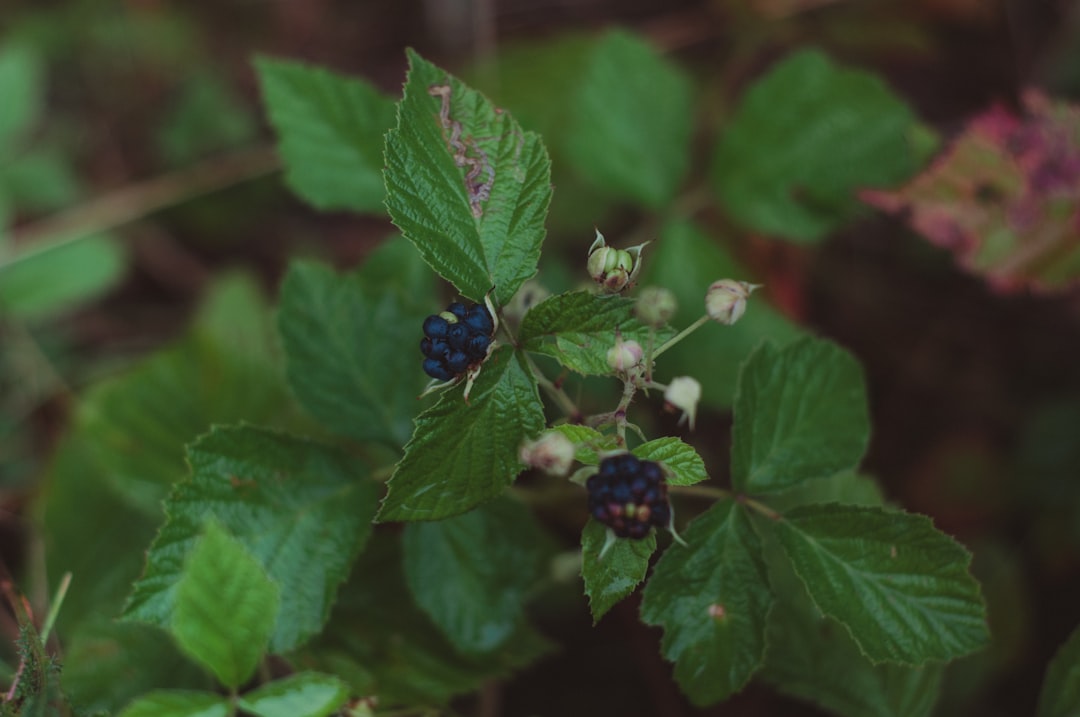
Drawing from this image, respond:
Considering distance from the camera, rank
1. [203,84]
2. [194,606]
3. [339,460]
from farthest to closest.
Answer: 1. [203,84]
2. [339,460]
3. [194,606]

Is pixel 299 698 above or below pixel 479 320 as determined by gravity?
below

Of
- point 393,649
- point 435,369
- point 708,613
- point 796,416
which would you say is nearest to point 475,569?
point 393,649

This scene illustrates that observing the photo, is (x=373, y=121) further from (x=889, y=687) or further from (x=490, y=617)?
(x=889, y=687)

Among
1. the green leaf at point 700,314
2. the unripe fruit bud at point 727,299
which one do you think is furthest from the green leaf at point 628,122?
the unripe fruit bud at point 727,299

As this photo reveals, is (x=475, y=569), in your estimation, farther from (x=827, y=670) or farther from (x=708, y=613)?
(x=827, y=670)

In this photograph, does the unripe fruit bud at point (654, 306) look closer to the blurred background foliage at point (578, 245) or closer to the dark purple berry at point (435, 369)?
the dark purple berry at point (435, 369)

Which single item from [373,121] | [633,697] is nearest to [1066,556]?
[633,697]
